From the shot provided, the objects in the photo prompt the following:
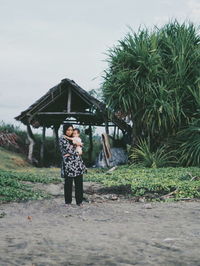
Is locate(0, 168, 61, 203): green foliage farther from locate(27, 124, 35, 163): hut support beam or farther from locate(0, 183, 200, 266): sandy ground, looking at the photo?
locate(27, 124, 35, 163): hut support beam

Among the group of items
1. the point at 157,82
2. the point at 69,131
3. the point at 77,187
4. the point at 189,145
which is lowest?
the point at 77,187

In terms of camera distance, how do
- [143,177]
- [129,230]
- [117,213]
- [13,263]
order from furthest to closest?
[143,177]
[117,213]
[129,230]
[13,263]

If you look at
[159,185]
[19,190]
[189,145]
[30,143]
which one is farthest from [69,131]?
[30,143]

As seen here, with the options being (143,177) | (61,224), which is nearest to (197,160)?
(143,177)

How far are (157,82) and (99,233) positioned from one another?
1126 centimetres

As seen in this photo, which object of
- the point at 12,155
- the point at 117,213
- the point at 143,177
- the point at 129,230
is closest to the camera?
the point at 129,230

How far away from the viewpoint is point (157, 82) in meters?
16.2

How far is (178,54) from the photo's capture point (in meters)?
16.3

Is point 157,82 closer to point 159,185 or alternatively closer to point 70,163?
point 159,185

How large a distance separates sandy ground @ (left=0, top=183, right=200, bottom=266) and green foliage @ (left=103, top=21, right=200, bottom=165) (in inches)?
309

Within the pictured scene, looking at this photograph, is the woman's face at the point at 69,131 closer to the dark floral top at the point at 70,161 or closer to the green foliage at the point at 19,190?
the dark floral top at the point at 70,161

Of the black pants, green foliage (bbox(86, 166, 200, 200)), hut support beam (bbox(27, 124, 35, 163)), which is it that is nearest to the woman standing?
the black pants

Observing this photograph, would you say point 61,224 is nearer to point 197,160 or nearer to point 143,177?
point 143,177

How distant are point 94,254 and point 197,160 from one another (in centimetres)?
1141
